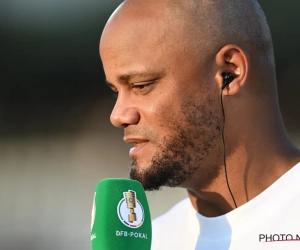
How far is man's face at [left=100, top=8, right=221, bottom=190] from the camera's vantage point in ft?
4.86

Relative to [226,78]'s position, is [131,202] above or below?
below

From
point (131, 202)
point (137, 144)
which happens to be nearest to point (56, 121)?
point (137, 144)

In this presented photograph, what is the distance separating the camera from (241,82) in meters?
1.55

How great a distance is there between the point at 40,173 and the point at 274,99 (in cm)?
374

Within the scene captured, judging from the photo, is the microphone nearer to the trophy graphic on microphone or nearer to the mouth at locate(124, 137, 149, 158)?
the trophy graphic on microphone

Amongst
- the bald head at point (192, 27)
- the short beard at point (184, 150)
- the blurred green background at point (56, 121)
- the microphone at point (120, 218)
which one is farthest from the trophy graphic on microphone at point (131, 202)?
the blurred green background at point (56, 121)

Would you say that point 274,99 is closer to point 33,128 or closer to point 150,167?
point 150,167

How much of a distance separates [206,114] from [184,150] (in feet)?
0.36

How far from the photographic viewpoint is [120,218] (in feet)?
3.80

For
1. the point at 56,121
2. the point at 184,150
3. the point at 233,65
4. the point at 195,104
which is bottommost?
the point at 184,150

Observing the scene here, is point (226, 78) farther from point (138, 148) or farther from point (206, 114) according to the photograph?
point (138, 148)

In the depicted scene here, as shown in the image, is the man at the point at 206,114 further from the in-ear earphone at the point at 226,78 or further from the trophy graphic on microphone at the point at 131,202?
the trophy graphic on microphone at the point at 131,202

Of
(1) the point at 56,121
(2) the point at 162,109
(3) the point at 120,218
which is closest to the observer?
(3) the point at 120,218

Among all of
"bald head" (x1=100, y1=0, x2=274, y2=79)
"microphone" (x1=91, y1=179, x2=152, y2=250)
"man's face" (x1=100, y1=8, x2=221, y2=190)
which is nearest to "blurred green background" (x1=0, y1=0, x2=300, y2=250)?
"bald head" (x1=100, y1=0, x2=274, y2=79)
